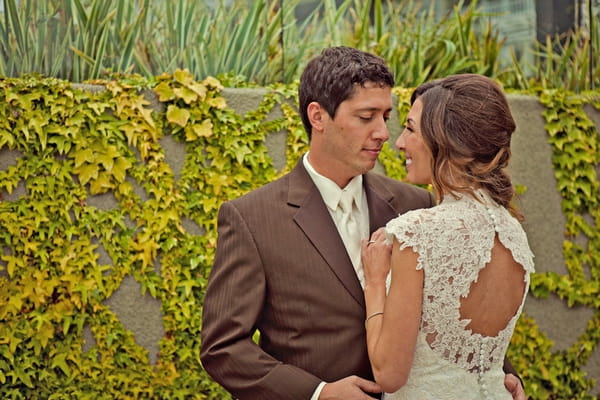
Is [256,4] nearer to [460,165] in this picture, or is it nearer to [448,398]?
[460,165]

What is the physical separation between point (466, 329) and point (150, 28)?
2.97m

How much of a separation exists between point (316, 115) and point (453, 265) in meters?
0.77

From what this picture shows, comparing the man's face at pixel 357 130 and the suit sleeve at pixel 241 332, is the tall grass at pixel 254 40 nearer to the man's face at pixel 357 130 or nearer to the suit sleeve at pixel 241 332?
the man's face at pixel 357 130

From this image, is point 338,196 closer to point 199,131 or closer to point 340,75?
point 340,75

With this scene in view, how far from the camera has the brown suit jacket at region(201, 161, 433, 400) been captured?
2.56 metres

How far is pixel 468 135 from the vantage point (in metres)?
2.51

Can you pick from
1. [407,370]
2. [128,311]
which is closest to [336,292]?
[407,370]

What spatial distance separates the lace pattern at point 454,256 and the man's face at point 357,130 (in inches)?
14.4

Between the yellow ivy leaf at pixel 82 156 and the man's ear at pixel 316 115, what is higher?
the man's ear at pixel 316 115

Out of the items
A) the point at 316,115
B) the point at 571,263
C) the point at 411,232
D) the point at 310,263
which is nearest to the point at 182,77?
the point at 316,115

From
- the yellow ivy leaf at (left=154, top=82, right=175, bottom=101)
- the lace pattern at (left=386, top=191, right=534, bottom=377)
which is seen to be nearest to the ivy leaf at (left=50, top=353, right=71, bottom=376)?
the yellow ivy leaf at (left=154, top=82, right=175, bottom=101)

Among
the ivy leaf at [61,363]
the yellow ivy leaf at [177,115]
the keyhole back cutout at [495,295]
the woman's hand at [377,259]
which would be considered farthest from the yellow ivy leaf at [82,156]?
the keyhole back cutout at [495,295]

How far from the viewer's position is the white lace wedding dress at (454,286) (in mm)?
2441

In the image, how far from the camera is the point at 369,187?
9.77 feet
